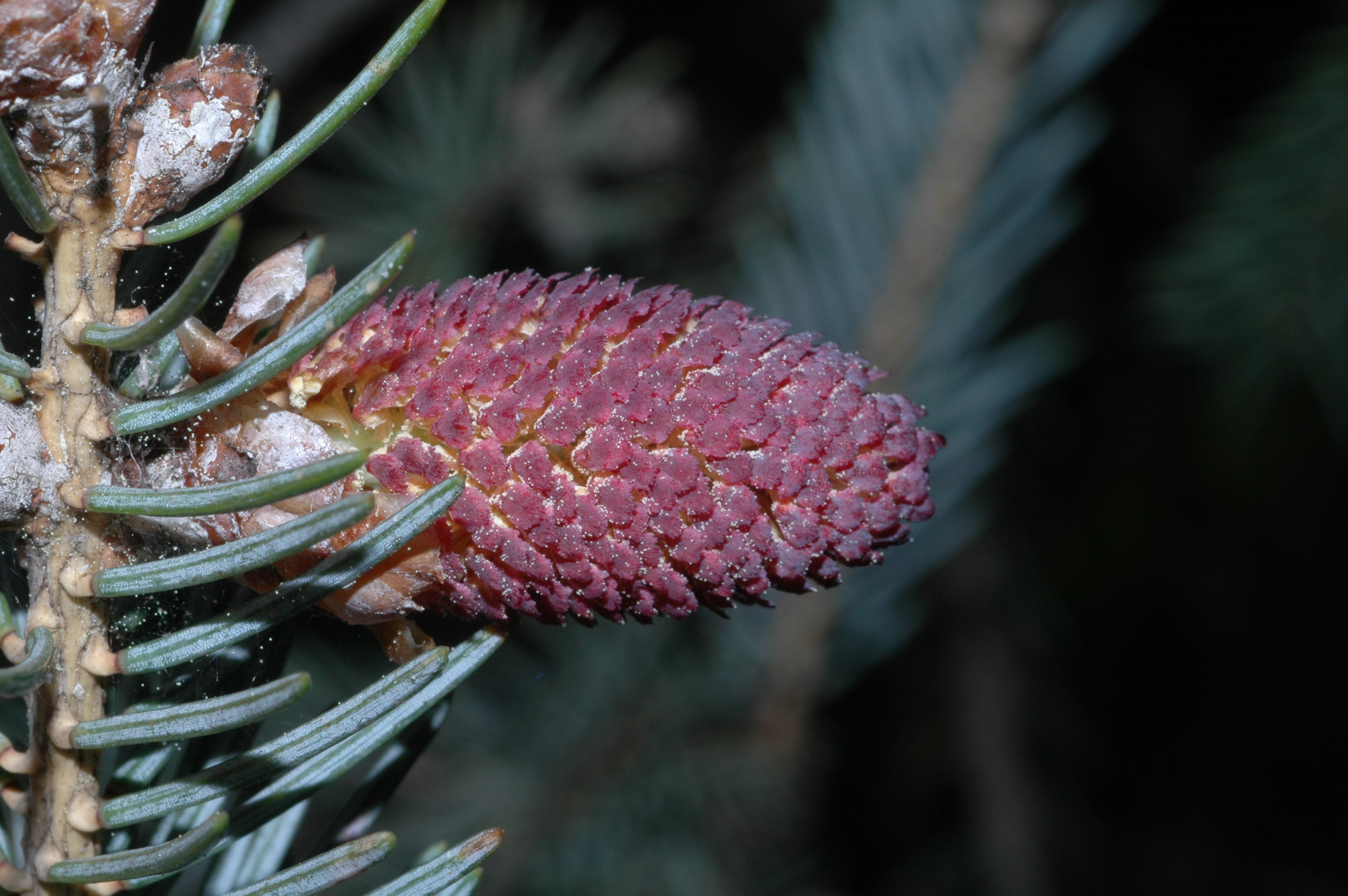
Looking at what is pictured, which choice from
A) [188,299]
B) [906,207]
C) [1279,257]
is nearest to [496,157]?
[906,207]

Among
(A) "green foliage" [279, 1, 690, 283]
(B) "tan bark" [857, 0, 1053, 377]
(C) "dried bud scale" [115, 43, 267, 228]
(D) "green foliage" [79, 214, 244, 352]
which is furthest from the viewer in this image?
(A) "green foliage" [279, 1, 690, 283]

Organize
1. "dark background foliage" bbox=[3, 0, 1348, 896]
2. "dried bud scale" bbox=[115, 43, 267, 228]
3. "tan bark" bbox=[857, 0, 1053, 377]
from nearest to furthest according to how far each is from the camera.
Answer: "dried bud scale" bbox=[115, 43, 267, 228] → "tan bark" bbox=[857, 0, 1053, 377] → "dark background foliage" bbox=[3, 0, 1348, 896]

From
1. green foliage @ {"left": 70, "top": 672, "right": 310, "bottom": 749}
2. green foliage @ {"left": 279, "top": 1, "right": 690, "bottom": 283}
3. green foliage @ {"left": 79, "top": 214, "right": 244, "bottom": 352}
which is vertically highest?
green foliage @ {"left": 279, "top": 1, "right": 690, "bottom": 283}

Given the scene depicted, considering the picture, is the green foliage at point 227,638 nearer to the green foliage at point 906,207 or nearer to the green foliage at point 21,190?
the green foliage at point 21,190

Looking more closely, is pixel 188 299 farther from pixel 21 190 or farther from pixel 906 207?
pixel 906 207

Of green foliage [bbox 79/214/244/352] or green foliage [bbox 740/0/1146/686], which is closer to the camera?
green foliage [bbox 79/214/244/352]

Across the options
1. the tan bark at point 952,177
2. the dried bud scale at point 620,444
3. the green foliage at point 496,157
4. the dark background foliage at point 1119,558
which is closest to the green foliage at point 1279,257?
the dark background foliage at point 1119,558

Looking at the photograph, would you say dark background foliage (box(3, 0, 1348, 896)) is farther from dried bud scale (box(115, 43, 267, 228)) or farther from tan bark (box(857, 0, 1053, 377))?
dried bud scale (box(115, 43, 267, 228))

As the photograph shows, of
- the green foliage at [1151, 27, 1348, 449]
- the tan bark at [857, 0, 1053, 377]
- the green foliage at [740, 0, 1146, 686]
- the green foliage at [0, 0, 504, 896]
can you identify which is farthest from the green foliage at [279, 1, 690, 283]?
the green foliage at [0, 0, 504, 896]
